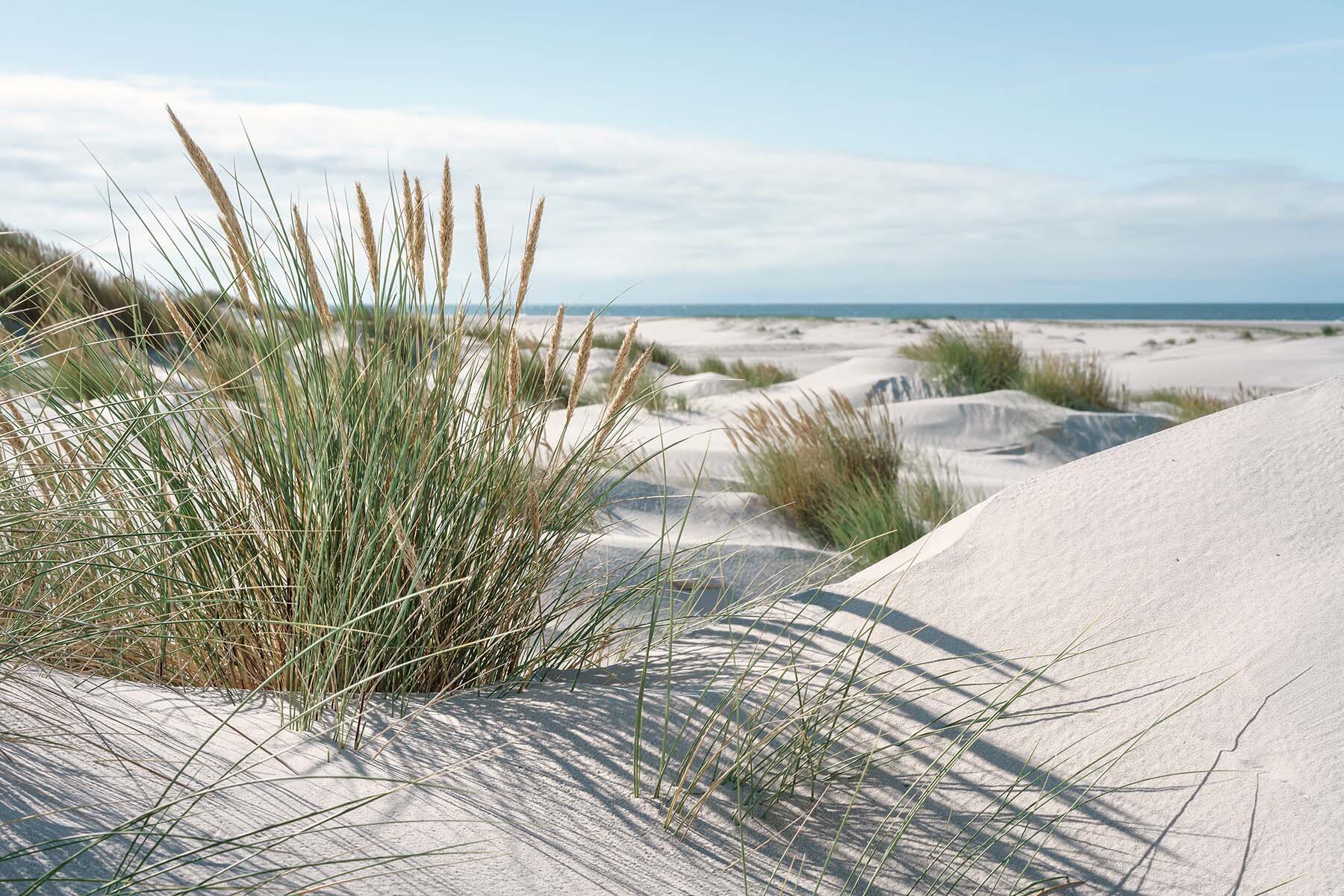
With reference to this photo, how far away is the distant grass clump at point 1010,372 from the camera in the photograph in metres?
7.76

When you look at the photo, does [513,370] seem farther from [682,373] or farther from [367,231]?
[682,373]

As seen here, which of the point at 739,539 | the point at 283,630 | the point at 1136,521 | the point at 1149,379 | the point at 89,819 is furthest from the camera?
the point at 1149,379

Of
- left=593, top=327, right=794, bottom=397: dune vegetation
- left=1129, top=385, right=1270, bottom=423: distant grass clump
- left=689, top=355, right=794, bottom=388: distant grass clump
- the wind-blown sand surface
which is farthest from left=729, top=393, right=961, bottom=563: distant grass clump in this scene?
left=689, top=355, right=794, bottom=388: distant grass clump

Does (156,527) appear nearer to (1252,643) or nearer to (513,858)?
(513,858)

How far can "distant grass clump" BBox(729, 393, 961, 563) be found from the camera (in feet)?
11.6

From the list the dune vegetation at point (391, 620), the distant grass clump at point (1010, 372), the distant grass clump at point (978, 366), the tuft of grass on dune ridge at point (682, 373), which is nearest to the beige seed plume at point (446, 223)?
the dune vegetation at point (391, 620)

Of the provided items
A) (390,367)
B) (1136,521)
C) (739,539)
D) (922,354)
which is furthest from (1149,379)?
(390,367)

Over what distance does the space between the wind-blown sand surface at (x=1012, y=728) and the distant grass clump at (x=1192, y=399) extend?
398 cm

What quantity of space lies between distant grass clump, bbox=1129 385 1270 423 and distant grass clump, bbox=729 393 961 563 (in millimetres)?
2365

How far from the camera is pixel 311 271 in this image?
164 centimetres

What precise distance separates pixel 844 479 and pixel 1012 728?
246cm

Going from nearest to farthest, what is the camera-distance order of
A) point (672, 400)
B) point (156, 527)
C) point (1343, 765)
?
point (1343, 765)
point (156, 527)
point (672, 400)

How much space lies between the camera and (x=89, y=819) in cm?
112

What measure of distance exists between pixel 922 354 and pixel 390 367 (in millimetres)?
8227
